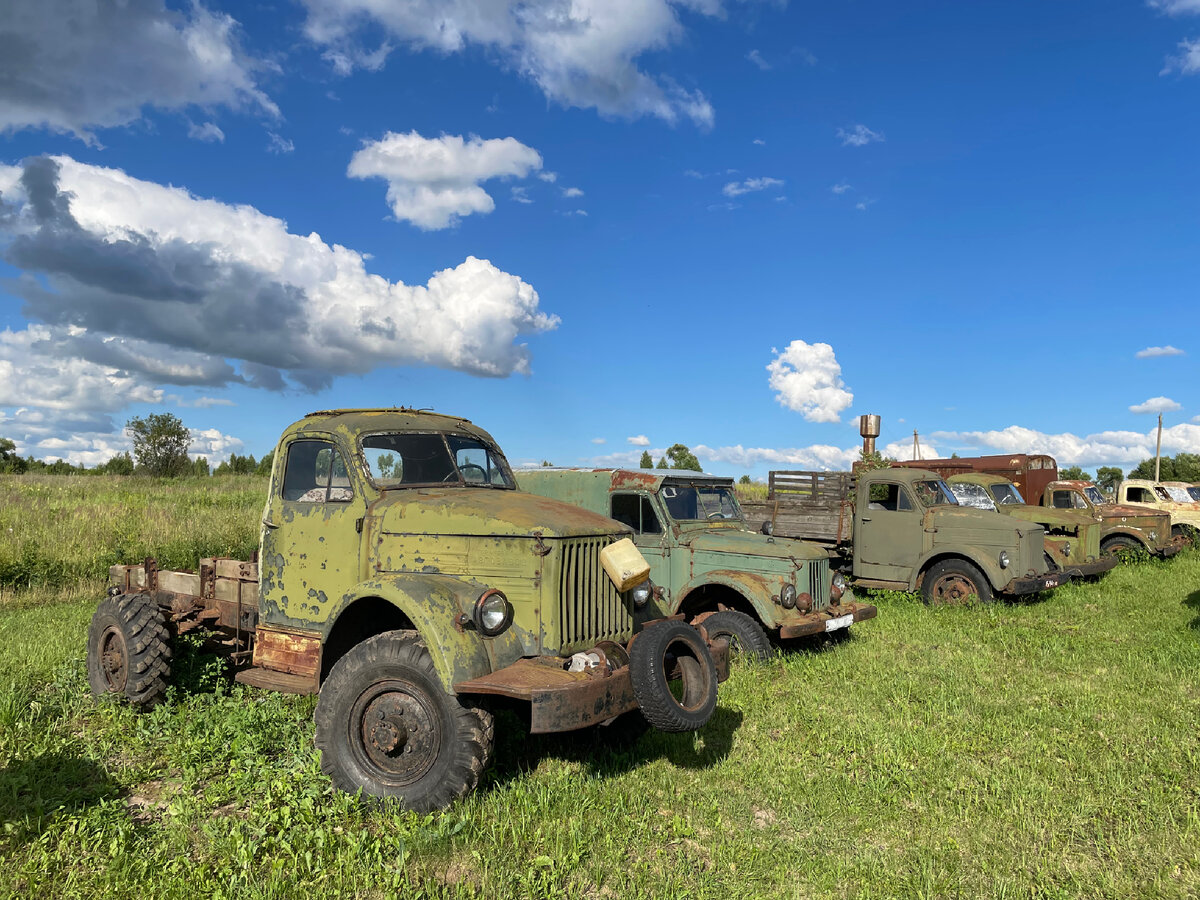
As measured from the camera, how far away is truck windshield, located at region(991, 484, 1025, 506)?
13.1 metres

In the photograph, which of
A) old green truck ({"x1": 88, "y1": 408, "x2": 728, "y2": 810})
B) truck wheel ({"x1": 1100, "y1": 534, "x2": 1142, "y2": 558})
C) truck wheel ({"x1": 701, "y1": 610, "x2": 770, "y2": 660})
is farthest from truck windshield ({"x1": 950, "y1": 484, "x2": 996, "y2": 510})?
old green truck ({"x1": 88, "y1": 408, "x2": 728, "y2": 810})

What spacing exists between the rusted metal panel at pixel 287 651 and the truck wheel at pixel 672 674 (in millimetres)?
2500

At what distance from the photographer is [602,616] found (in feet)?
15.7

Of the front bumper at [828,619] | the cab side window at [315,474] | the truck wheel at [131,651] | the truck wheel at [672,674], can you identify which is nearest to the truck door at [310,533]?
Result: the cab side window at [315,474]

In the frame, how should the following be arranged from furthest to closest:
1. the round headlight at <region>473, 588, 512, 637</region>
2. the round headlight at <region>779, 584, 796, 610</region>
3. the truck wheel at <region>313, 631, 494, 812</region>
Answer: the round headlight at <region>779, 584, 796, 610</region>, the round headlight at <region>473, 588, 512, 637</region>, the truck wheel at <region>313, 631, 494, 812</region>

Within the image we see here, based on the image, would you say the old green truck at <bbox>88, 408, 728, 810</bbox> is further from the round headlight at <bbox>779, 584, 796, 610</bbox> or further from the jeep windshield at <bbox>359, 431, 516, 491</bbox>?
the round headlight at <bbox>779, 584, 796, 610</bbox>

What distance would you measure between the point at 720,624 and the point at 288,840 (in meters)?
4.77

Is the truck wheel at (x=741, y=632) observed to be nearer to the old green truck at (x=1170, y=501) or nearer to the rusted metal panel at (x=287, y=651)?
the rusted metal panel at (x=287, y=651)

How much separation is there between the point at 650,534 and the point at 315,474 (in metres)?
3.74

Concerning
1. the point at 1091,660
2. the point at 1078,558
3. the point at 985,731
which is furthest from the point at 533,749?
the point at 1078,558

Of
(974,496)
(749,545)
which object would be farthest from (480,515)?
(974,496)

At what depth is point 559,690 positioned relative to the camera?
3.84 meters

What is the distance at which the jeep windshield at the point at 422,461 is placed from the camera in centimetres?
546

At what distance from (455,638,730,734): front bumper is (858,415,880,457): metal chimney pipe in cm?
1763
